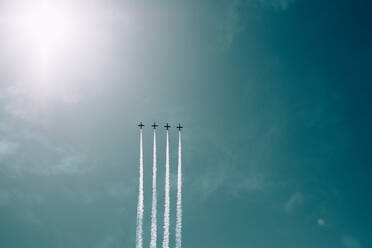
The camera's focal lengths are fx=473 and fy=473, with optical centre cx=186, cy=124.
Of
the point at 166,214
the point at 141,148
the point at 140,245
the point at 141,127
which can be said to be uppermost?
the point at 141,127

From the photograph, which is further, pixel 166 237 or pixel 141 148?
pixel 141 148

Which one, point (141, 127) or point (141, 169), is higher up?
point (141, 127)

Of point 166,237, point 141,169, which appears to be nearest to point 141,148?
point 141,169

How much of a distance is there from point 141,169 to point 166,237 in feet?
98.0

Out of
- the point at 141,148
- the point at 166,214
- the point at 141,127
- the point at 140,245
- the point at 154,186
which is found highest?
the point at 141,127

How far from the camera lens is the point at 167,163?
188 m

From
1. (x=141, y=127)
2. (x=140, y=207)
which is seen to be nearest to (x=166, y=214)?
(x=140, y=207)

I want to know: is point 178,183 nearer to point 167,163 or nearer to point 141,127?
point 167,163

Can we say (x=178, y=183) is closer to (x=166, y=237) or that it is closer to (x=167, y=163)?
(x=167, y=163)

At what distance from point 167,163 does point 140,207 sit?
22.9m

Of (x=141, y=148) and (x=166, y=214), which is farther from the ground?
(x=141, y=148)

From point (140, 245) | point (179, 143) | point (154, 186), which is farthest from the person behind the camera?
point (179, 143)

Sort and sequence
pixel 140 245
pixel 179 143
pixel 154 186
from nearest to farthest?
pixel 140 245 → pixel 154 186 → pixel 179 143

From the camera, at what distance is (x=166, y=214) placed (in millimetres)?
175000
